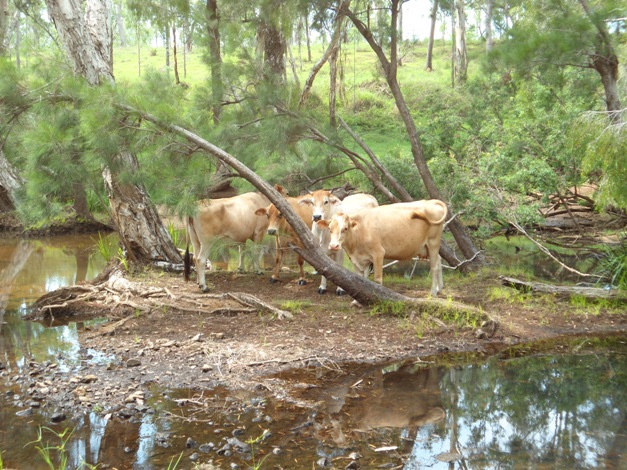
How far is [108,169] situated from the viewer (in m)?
10.1

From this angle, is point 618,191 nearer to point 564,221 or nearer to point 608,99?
point 608,99

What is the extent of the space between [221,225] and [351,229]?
2.22 metres

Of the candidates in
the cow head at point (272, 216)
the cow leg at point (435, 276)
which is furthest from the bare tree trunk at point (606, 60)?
the cow head at point (272, 216)

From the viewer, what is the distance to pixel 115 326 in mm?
8148

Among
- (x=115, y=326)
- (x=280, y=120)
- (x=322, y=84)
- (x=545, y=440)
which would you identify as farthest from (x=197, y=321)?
(x=322, y=84)

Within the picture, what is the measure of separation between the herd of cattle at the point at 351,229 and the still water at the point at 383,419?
7.60 feet

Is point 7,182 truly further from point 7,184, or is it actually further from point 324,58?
point 324,58

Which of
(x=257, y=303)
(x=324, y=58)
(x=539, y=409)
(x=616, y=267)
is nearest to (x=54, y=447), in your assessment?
(x=257, y=303)

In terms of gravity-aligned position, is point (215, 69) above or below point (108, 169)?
above

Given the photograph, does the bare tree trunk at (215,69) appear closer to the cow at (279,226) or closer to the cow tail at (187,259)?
the cow at (279,226)

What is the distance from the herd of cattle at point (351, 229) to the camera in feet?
30.4

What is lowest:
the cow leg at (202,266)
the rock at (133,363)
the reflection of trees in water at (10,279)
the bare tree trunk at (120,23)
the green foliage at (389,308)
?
the reflection of trees in water at (10,279)

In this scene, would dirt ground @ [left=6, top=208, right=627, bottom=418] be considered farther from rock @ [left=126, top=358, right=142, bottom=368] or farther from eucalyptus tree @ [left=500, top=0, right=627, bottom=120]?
eucalyptus tree @ [left=500, top=0, right=627, bottom=120]

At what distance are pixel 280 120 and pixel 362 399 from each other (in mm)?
5687
